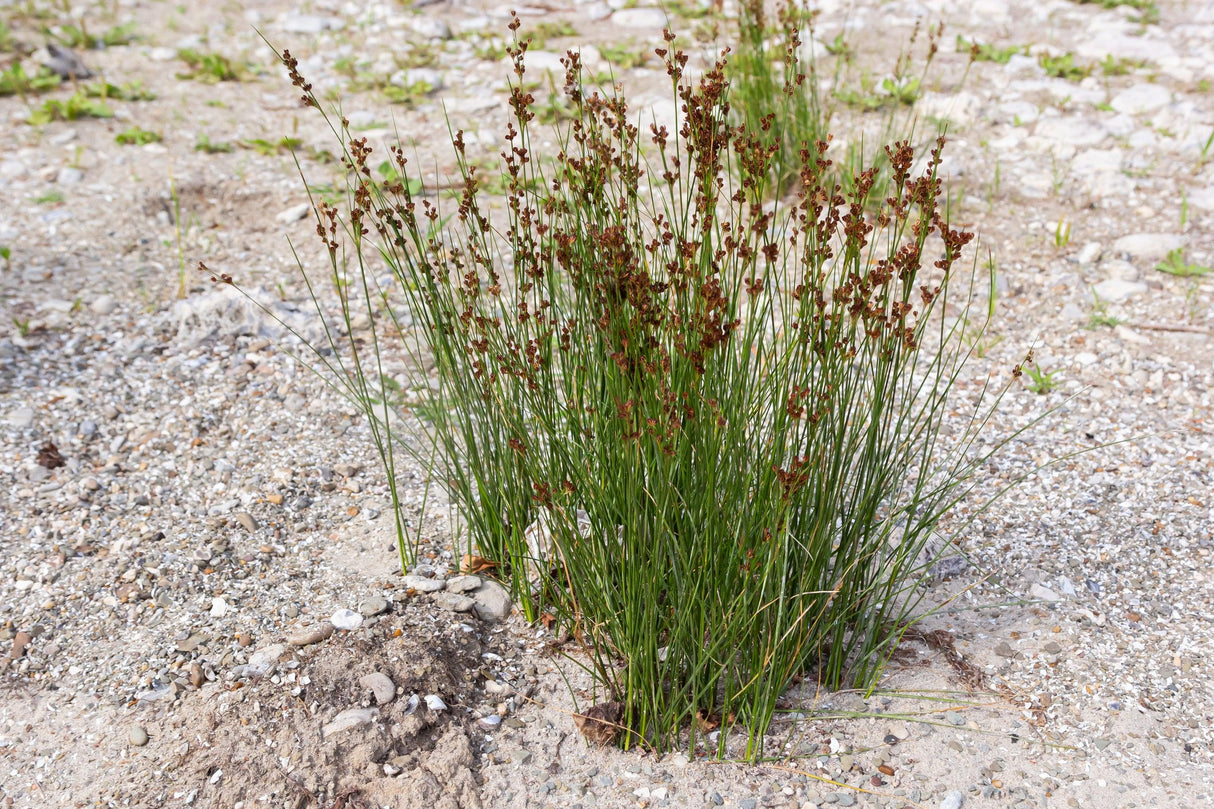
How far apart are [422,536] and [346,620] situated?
0.41m

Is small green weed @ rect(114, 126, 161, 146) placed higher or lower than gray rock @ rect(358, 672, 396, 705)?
higher

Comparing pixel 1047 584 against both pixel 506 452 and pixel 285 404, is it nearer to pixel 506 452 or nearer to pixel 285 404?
pixel 506 452

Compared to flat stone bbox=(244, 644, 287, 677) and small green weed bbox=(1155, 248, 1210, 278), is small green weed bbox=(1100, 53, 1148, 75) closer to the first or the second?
small green weed bbox=(1155, 248, 1210, 278)

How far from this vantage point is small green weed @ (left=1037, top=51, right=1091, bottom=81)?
5.20 meters

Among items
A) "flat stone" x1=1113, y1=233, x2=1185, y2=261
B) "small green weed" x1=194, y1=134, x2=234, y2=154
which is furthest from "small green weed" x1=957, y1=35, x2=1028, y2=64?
"small green weed" x1=194, y1=134, x2=234, y2=154

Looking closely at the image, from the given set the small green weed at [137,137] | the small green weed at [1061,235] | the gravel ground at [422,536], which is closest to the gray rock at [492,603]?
the gravel ground at [422,536]

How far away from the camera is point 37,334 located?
3.65m

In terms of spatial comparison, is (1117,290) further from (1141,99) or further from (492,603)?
(492,603)

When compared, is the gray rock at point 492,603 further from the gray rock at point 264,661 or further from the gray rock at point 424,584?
the gray rock at point 264,661

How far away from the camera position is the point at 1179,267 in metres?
3.79

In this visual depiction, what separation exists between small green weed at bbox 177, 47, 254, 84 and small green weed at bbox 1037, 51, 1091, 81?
4567 millimetres

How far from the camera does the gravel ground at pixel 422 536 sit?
2.11 m

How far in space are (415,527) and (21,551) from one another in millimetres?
1072

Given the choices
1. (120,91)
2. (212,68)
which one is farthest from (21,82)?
(212,68)
